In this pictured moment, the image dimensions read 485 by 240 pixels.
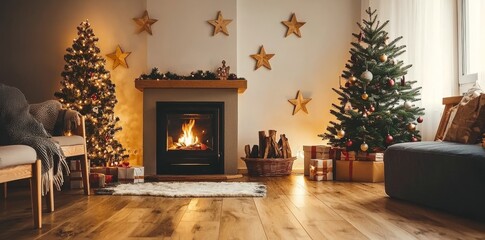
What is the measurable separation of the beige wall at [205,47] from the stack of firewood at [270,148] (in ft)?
1.30

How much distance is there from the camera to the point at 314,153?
4.99 m

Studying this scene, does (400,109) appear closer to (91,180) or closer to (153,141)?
(153,141)

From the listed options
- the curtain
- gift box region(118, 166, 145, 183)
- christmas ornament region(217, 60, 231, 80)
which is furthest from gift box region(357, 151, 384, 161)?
gift box region(118, 166, 145, 183)

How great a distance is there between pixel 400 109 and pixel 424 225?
229cm

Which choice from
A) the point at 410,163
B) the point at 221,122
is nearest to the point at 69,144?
the point at 221,122

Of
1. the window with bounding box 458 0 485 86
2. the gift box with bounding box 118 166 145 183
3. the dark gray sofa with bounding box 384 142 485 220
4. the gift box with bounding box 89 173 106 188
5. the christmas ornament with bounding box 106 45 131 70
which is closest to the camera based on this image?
the dark gray sofa with bounding box 384 142 485 220

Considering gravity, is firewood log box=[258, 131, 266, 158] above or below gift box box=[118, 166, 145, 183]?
above

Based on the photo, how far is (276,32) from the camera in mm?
5617

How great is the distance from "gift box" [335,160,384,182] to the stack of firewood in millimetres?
708

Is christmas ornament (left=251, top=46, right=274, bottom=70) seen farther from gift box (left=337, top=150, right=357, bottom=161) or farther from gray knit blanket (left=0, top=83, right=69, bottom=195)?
gray knit blanket (left=0, top=83, right=69, bottom=195)

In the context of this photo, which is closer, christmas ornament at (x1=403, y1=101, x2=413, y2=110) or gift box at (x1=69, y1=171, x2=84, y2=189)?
gift box at (x1=69, y1=171, x2=84, y2=189)

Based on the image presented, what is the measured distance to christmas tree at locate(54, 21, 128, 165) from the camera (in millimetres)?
4902

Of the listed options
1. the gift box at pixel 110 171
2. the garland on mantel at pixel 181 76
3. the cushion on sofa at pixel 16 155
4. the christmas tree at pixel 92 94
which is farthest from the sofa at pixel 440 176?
the christmas tree at pixel 92 94

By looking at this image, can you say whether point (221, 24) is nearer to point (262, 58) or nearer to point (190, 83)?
Result: point (262, 58)
